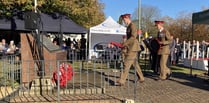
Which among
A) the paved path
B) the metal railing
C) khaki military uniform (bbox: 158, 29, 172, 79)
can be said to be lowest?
the paved path

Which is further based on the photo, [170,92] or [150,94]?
[170,92]

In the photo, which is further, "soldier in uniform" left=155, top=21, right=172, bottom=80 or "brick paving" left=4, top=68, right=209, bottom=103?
"soldier in uniform" left=155, top=21, right=172, bottom=80

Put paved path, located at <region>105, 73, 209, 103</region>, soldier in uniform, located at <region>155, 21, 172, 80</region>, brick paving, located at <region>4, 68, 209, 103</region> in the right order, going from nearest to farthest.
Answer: brick paving, located at <region>4, 68, 209, 103</region>, paved path, located at <region>105, 73, 209, 103</region>, soldier in uniform, located at <region>155, 21, 172, 80</region>

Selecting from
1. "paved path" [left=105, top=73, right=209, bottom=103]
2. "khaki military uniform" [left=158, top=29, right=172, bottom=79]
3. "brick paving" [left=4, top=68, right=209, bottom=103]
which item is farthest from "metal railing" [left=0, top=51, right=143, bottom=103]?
"khaki military uniform" [left=158, top=29, right=172, bottom=79]

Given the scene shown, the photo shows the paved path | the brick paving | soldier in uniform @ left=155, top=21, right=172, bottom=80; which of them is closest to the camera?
the brick paving

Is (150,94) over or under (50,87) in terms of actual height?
under

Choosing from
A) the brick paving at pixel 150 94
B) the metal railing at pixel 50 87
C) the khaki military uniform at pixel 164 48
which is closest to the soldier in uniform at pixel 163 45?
the khaki military uniform at pixel 164 48

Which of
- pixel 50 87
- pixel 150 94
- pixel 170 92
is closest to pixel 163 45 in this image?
pixel 170 92

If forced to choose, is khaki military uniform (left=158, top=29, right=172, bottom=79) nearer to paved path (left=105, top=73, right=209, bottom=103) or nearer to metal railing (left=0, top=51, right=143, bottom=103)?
paved path (left=105, top=73, right=209, bottom=103)

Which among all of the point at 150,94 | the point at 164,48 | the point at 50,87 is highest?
the point at 164,48

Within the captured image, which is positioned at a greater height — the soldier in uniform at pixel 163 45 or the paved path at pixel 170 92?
the soldier in uniform at pixel 163 45

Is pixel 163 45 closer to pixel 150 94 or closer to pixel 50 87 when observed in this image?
pixel 150 94

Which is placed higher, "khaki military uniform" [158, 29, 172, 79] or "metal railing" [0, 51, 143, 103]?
"khaki military uniform" [158, 29, 172, 79]

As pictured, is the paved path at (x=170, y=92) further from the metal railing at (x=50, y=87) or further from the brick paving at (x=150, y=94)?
the metal railing at (x=50, y=87)
